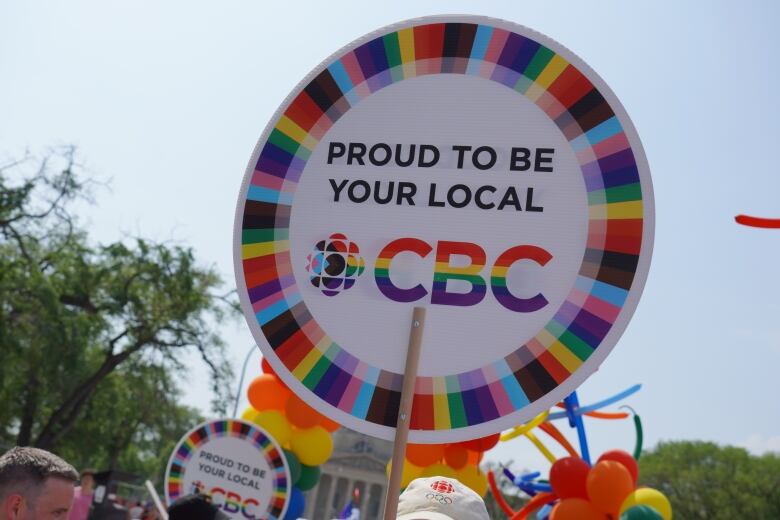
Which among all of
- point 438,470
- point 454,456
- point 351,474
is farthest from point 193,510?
point 351,474

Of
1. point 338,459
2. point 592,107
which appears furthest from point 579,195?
point 338,459

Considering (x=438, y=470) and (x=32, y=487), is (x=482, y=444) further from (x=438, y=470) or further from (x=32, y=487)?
(x=32, y=487)

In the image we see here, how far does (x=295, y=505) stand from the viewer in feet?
27.6

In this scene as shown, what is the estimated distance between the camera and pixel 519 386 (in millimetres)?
1757

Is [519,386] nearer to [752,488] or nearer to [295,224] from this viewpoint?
[295,224]

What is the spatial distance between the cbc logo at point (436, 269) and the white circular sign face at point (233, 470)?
5419 mm

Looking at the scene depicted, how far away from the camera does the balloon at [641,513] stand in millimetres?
7762

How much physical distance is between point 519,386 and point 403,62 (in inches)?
32.3

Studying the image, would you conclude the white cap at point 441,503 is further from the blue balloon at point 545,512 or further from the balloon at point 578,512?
the blue balloon at point 545,512

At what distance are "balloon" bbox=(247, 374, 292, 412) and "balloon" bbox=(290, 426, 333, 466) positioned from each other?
14.0 inches

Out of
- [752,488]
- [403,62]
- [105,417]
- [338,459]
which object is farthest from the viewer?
[338,459]

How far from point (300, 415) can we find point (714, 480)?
45718 mm

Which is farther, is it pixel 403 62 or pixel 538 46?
pixel 403 62

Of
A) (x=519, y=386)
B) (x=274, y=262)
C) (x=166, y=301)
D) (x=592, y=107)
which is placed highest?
(x=166, y=301)
